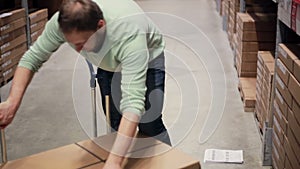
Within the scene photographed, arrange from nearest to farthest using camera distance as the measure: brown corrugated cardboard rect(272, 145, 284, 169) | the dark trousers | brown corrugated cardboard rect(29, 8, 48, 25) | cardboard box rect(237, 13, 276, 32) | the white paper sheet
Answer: the dark trousers, brown corrugated cardboard rect(272, 145, 284, 169), the white paper sheet, cardboard box rect(237, 13, 276, 32), brown corrugated cardboard rect(29, 8, 48, 25)

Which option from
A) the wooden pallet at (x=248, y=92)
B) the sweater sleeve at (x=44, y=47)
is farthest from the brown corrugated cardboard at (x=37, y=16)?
the sweater sleeve at (x=44, y=47)

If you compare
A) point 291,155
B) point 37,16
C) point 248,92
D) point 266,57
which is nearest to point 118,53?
point 291,155

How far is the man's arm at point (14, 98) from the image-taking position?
5.73 feet

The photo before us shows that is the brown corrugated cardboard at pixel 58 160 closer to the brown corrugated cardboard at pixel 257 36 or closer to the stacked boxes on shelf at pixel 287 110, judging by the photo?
the stacked boxes on shelf at pixel 287 110

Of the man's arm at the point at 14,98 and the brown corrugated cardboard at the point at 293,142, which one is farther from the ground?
the man's arm at the point at 14,98

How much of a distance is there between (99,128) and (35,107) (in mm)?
756

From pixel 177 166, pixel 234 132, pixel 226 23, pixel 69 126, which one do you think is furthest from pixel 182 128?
pixel 226 23

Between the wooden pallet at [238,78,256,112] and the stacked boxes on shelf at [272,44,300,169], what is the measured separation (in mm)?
960

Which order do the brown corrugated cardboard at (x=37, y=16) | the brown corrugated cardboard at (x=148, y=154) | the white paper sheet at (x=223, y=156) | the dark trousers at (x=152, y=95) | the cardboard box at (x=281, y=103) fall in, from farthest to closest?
the brown corrugated cardboard at (x=37, y=16)
the white paper sheet at (x=223, y=156)
the cardboard box at (x=281, y=103)
the dark trousers at (x=152, y=95)
the brown corrugated cardboard at (x=148, y=154)

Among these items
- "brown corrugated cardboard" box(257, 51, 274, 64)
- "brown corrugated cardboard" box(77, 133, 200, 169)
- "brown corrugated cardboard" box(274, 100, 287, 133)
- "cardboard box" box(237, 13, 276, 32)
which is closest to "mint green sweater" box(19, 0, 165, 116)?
"brown corrugated cardboard" box(77, 133, 200, 169)

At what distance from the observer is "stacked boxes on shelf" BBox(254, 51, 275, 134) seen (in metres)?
2.91

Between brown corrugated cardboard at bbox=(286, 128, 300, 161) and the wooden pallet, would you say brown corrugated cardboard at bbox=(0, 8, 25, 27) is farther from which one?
brown corrugated cardboard at bbox=(286, 128, 300, 161)

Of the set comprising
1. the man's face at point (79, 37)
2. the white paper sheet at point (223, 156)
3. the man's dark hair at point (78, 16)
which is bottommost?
the white paper sheet at point (223, 156)

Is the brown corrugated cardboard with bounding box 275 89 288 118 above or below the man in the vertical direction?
below
